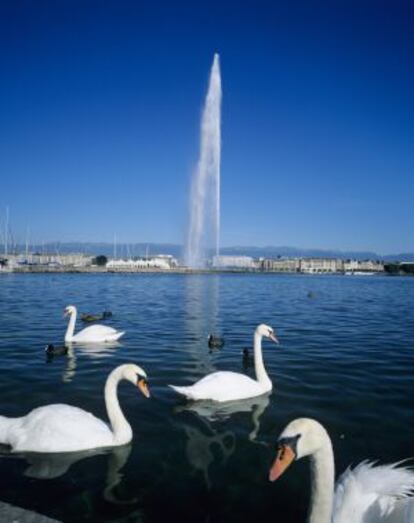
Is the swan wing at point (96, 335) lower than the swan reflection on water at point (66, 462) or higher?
higher

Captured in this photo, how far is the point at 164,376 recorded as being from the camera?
1204cm

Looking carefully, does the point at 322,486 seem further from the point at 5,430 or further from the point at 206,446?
the point at 5,430

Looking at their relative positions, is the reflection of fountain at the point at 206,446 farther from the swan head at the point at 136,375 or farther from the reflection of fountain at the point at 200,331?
the reflection of fountain at the point at 200,331

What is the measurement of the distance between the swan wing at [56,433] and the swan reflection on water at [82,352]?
4.65 m

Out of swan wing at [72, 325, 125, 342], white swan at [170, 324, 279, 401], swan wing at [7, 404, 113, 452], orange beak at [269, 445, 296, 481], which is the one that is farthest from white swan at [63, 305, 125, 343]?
orange beak at [269, 445, 296, 481]

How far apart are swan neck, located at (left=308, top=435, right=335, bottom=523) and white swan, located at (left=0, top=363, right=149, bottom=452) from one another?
331 cm

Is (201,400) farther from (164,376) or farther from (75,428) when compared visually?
(75,428)

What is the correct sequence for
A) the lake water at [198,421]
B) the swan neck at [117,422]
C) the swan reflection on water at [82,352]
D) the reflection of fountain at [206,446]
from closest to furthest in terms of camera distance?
1. the lake water at [198,421]
2. the reflection of fountain at [206,446]
3. the swan neck at [117,422]
4. the swan reflection on water at [82,352]

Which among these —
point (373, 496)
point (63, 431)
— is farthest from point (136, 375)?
point (373, 496)

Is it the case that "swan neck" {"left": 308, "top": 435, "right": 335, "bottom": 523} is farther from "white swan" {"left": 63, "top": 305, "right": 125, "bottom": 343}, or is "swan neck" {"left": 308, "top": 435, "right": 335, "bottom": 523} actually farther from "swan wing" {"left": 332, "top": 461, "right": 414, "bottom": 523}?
"white swan" {"left": 63, "top": 305, "right": 125, "bottom": 343}

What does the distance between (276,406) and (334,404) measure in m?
1.26

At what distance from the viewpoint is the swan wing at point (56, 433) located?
273 inches

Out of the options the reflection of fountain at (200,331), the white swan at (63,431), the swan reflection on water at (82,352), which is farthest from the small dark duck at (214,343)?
the white swan at (63,431)

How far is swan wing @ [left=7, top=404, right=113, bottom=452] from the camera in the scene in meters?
6.94
